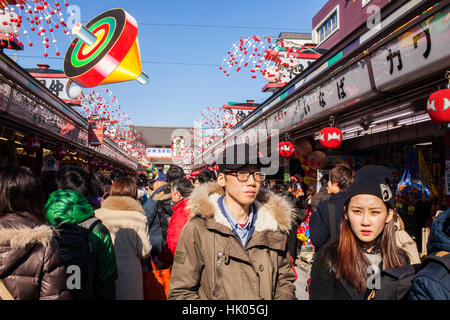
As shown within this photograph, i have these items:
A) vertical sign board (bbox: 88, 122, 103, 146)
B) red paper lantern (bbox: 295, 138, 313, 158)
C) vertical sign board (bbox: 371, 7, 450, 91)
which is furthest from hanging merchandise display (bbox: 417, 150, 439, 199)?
vertical sign board (bbox: 88, 122, 103, 146)

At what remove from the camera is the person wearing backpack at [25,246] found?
5.80 feet

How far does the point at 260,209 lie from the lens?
2.39 metres

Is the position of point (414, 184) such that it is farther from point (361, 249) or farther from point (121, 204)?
point (121, 204)

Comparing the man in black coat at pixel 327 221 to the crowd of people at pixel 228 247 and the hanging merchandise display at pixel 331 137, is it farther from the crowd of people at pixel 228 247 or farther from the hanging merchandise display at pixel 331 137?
the hanging merchandise display at pixel 331 137

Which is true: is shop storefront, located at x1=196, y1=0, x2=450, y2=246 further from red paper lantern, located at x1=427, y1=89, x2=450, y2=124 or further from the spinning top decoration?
the spinning top decoration

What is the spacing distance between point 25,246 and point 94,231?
2.78 feet

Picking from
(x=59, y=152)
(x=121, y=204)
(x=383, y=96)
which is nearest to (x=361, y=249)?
(x=121, y=204)

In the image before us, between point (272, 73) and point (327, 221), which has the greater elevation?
point (272, 73)

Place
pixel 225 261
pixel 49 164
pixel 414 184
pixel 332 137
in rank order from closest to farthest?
pixel 225 261 → pixel 332 137 → pixel 414 184 → pixel 49 164

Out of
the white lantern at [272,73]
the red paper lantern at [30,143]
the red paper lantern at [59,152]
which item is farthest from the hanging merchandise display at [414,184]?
the red paper lantern at [59,152]

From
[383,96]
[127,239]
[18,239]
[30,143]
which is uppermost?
[383,96]

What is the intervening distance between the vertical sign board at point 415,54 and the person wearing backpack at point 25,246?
13.6 feet
